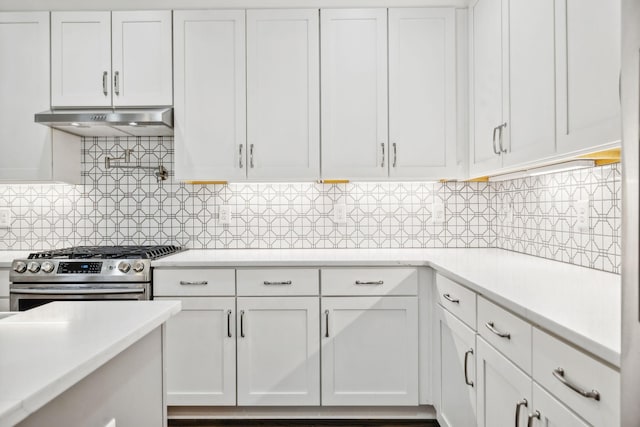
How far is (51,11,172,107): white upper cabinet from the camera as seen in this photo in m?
2.55

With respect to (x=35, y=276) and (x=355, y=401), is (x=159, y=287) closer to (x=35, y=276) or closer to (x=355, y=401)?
(x=35, y=276)

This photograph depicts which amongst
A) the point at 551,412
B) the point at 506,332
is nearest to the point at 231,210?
the point at 506,332

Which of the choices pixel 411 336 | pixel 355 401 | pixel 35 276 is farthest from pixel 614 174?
pixel 35 276

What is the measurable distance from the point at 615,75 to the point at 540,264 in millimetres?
1043

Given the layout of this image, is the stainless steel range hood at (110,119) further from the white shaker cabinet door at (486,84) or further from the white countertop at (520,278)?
the white shaker cabinet door at (486,84)

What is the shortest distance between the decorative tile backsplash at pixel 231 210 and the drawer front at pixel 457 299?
2.62 ft

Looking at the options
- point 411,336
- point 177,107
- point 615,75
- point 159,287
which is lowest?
point 411,336

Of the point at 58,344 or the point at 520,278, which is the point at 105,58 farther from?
the point at 520,278

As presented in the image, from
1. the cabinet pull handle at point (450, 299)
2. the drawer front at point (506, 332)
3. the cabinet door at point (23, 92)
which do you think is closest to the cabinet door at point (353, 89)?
the cabinet pull handle at point (450, 299)

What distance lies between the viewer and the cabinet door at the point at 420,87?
8.22 ft

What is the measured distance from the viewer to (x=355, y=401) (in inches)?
88.8

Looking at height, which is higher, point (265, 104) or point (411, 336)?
point (265, 104)

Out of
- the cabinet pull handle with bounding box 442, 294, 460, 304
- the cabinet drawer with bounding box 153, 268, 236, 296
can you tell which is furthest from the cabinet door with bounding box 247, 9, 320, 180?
the cabinet pull handle with bounding box 442, 294, 460, 304

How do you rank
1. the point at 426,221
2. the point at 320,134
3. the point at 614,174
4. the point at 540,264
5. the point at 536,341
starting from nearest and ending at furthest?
the point at 536,341, the point at 614,174, the point at 540,264, the point at 320,134, the point at 426,221
